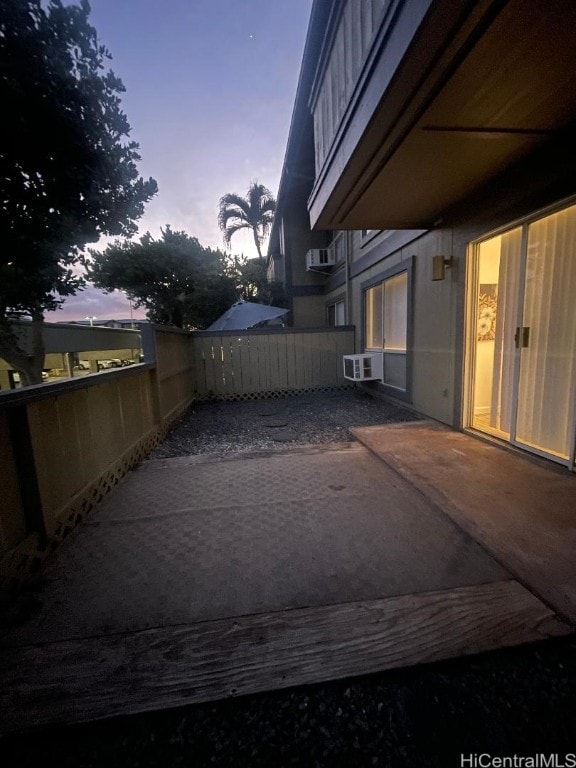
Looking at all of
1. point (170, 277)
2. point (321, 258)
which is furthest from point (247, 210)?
point (321, 258)

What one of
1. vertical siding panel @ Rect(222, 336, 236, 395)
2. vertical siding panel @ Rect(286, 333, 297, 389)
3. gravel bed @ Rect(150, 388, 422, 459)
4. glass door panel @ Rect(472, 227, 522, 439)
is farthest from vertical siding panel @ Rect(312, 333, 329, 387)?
glass door panel @ Rect(472, 227, 522, 439)

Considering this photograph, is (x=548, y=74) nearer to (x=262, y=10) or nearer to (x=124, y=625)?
(x=124, y=625)

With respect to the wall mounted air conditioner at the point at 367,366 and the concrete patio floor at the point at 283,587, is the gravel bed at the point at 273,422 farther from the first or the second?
the concrete patio floor at the point at 283,587

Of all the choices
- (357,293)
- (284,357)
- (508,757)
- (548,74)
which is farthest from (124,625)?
(357,293)

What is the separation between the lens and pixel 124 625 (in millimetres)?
1297

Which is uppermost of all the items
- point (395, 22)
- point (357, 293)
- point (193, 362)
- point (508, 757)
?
point (395, 22)

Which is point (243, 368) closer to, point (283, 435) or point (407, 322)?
point (283, 435)

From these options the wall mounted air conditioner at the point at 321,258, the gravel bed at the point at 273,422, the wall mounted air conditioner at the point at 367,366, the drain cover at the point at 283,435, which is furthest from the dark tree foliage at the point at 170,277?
the drain cover at the point at 283,435

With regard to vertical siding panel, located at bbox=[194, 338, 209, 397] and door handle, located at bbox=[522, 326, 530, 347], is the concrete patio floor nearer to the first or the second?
door handle, located at bbox=[522, 326, 530, 347]

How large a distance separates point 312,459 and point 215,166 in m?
13.8

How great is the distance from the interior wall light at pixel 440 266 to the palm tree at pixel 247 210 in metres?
11.8

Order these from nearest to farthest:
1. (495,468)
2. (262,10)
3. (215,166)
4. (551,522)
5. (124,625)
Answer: (124,625)
(551,522)
(495,468)
(262,10)
(215,166)

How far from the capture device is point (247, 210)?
13.9 metres

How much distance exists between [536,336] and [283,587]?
2930 mm
